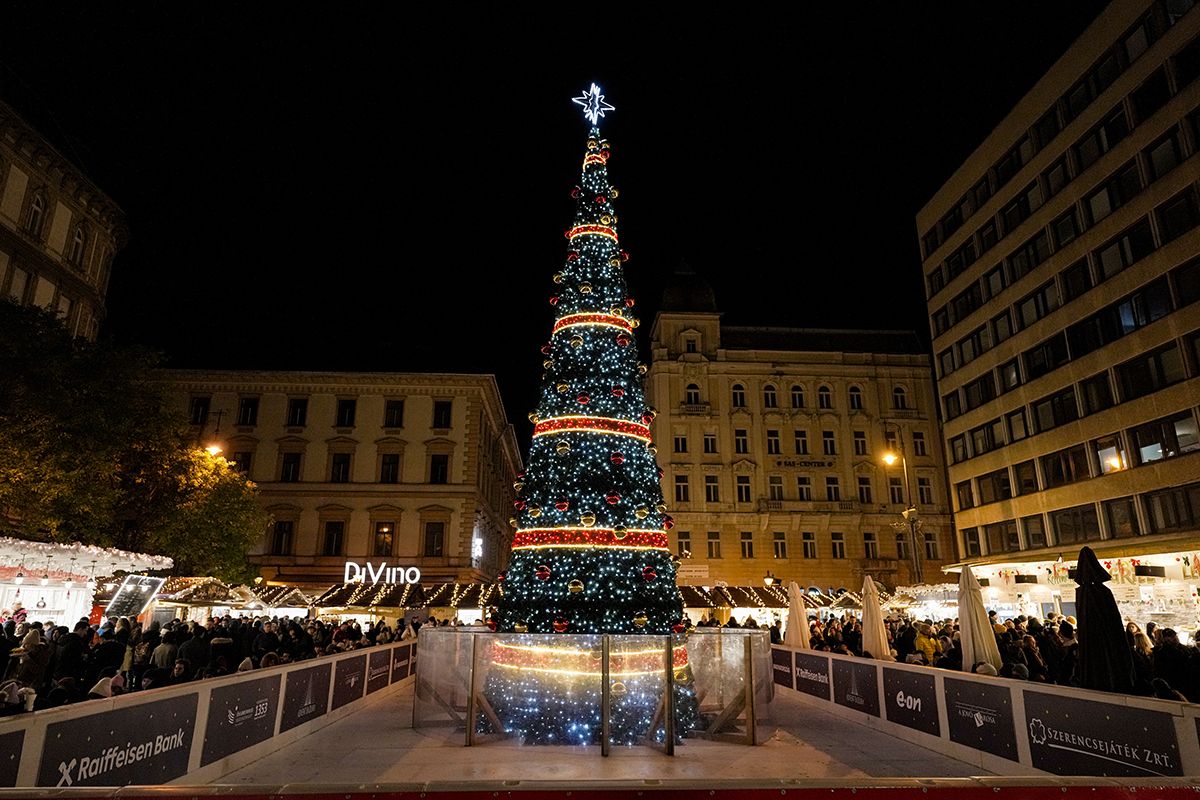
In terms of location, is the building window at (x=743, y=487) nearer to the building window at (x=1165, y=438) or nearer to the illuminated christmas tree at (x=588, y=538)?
the building window at (x=1165, y=438)

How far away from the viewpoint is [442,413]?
44312 mm

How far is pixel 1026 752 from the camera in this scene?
8.82 m

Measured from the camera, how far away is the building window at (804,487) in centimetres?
4925

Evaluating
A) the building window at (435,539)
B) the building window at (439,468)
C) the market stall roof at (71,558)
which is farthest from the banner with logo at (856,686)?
the building window at (439,468)

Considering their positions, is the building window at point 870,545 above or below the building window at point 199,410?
below

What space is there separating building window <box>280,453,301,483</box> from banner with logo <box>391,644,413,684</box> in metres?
25.6

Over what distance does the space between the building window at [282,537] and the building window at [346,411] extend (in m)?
6.37

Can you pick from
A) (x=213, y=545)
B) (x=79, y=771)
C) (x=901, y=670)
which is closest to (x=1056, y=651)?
(x=901, y=670)

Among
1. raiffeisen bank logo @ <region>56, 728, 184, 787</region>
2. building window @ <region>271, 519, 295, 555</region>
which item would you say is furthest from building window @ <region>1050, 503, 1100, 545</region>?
building window @ <region>271, 519, 295, 555</region>

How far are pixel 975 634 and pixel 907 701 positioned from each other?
1.58 metres

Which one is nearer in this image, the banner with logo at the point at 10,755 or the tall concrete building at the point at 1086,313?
the banner with logo at the point at 10,755

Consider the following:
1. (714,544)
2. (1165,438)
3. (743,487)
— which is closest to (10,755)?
(1165,438)

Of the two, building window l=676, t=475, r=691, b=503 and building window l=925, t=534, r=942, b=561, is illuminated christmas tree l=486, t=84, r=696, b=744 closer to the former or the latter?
building window l=676, t=475, r=691, b=503

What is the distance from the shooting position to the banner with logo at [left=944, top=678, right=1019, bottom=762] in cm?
923
